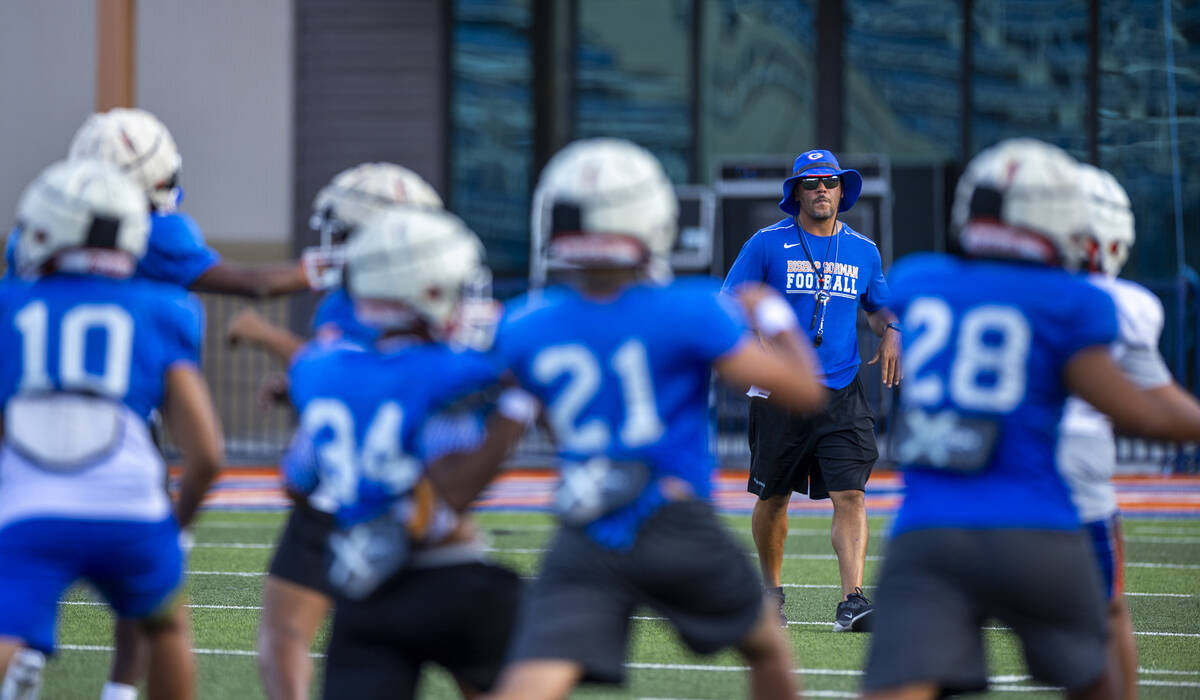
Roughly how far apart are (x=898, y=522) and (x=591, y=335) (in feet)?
2.98

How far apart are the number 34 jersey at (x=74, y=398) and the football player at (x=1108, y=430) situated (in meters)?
2.61

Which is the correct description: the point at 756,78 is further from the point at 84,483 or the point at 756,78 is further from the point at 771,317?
the point at 84,483

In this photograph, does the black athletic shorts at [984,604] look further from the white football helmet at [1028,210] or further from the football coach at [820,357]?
the football coach at [820,357]

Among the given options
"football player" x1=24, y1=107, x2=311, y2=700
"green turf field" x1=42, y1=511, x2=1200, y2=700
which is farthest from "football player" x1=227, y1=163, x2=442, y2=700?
"green turf field" x1=42, y1=511, x2=1200, y2=700

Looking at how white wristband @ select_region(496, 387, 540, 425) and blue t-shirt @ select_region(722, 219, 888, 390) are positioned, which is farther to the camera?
blue t-shirt @ select_region(722, 219, 888, 390)

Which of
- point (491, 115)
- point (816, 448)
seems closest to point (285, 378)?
point (816, 448)

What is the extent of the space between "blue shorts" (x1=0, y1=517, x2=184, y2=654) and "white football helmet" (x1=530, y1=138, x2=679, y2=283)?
1369mm

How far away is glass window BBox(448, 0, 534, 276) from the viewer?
18906 mm

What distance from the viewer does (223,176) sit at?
18781mm

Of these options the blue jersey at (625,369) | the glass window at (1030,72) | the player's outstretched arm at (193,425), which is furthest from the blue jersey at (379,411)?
the glass window at (1030,72)

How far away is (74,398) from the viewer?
4.28 m

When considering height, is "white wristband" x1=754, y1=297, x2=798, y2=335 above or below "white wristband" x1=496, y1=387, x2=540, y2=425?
above

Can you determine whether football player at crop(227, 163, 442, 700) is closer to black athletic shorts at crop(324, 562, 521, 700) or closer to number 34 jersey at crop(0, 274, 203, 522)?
number 34 jersey at crop(0, 274, 203, 522)

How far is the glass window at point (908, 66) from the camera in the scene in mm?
18609
